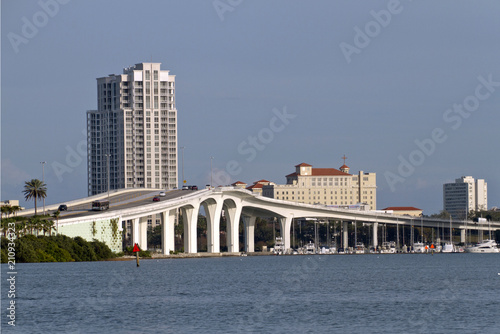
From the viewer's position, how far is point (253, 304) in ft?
202

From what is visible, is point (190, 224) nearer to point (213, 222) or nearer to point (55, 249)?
point (213, 222)

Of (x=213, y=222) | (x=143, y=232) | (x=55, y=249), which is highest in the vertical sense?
(x=213, y=222)

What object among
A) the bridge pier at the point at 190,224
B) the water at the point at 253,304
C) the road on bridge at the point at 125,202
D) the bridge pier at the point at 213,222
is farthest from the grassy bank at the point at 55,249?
the bridge pier at the point at 213,222

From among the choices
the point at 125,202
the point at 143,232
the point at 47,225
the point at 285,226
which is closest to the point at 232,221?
the point at 285,226

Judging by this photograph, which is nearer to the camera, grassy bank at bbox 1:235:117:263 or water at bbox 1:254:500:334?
water at bbox 1:254:500:334

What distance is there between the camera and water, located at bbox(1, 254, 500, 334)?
50.4 m

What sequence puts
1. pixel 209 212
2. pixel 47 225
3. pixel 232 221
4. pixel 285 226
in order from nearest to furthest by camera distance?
pixel 47 225, pixel 209 212, pixel 232 221, pixel 285 226

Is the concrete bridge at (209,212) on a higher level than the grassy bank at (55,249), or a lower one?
higher

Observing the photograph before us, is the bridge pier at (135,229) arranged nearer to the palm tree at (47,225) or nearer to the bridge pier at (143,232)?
the bridge pier at (143,232)

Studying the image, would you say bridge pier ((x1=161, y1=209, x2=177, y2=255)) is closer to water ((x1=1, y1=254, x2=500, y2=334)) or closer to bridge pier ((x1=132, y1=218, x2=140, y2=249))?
bridge pier ((x1=132, y1=218, x2=140, y2=249))

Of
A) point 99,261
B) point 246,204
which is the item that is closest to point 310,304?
point 99,261

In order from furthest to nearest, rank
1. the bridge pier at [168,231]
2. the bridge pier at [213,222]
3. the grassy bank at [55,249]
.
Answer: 1. the bridge pier at [213,222]
2. the bridge pier at [168,231]
3. the grassy bank at [55,249]

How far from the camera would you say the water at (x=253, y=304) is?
50397 millimetres

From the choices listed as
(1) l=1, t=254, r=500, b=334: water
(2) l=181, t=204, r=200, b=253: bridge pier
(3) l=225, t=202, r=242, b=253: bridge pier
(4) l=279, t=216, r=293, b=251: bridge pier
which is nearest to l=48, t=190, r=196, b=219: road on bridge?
(2) l=181, t=204, r=200, b=253: bridge pier
